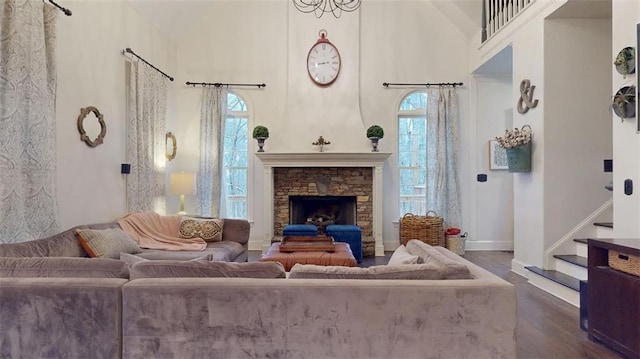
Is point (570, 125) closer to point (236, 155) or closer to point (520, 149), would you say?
point (520, 149)

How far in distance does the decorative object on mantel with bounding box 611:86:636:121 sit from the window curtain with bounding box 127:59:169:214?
16.1 feet

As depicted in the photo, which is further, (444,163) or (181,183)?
(444,163)

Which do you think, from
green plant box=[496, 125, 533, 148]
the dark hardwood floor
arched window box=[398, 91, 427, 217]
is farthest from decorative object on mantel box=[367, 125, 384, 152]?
the dark hardwood floor

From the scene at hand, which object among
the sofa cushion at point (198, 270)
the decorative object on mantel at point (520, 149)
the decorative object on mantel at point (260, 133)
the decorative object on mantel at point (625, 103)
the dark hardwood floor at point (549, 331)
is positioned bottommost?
the dark hardwood floor at point (549, 331)

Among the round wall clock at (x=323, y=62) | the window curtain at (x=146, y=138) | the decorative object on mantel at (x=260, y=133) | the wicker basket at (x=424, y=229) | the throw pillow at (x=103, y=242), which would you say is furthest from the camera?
the round wall clock at (x=323, y=62)

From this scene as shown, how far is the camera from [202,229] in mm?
4578

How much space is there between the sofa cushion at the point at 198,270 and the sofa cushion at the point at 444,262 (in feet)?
2.84

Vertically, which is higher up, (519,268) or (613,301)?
(613,301)

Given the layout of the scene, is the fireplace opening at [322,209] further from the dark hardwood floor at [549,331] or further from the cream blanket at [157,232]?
the dark hardwood floor at [549,331]

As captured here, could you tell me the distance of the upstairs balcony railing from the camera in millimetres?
4831

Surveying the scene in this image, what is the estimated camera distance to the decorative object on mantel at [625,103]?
2.96 meters

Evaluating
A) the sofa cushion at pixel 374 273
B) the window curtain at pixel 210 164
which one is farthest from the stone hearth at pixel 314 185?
the sofa cushion at pixel 374 273

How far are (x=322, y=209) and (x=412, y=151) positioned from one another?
1806mm

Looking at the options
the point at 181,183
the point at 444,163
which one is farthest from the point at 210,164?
the point at 444,163
